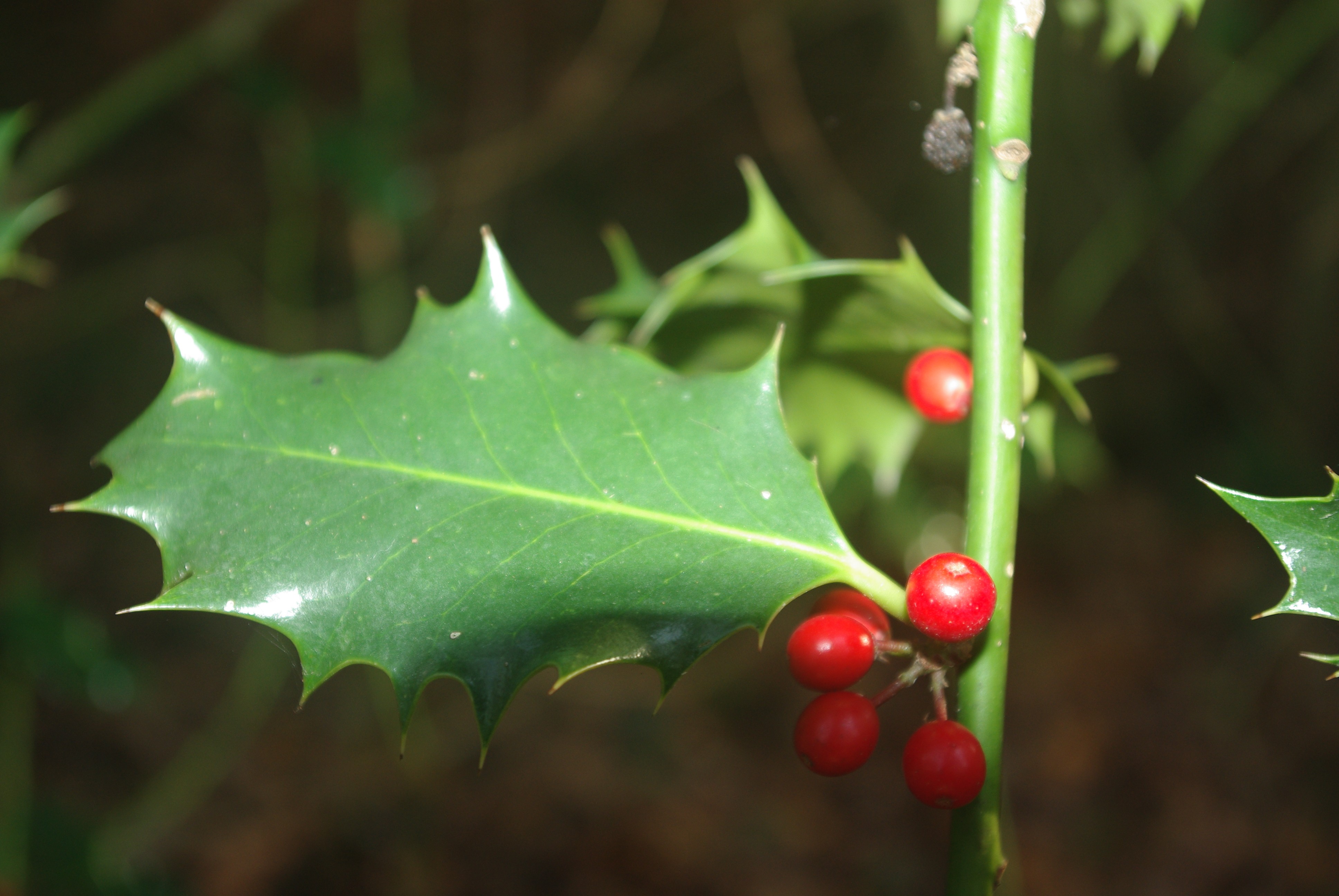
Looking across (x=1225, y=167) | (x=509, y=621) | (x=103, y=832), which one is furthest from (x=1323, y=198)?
(x=103, y=832)

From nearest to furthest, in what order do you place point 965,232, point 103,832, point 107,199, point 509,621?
1. point 509,621
2. point 103,832
3. point 965,232
4. point 107,199

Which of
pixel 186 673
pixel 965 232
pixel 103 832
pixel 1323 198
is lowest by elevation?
pixel 186 673

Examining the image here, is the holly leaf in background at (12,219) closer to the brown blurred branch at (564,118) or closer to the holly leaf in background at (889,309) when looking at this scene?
the holly leaf in background at (889,309)

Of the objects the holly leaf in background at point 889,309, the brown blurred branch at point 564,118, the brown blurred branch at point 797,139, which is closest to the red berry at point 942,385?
the holly leaf in background at point 889,309

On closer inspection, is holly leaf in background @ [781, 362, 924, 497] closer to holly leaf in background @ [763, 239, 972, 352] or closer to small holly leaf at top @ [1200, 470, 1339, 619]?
holly leaf in background @ [763, 239, 972, 352]

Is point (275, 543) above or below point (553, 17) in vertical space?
above

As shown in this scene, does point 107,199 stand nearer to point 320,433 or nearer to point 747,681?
point 747,681

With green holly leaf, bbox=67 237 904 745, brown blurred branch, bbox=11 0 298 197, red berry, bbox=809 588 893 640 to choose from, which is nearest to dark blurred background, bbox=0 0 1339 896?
brown blurred branch, bbox=11 0 298 197
